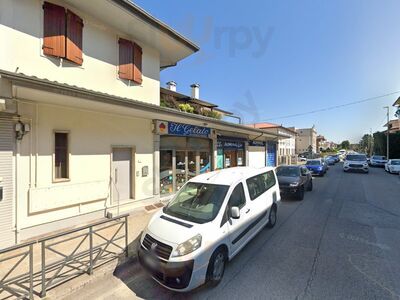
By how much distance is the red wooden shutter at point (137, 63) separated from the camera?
796cm

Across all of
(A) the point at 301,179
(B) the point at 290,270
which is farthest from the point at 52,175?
(A) the point at 301,179

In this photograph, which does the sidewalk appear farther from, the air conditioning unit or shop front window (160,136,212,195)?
shop front window (160,136,212,195)

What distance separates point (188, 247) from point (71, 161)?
448cm

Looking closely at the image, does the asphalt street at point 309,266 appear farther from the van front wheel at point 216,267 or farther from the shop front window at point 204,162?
the shop front window at point 204,162

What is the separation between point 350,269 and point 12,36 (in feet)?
28.6

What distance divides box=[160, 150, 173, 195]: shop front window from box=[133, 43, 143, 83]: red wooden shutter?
3049mm

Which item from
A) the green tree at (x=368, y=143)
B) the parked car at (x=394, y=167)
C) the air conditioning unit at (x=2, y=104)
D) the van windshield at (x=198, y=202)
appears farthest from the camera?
the green tree at (x=368, y=143)

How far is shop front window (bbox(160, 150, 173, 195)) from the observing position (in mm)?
9367

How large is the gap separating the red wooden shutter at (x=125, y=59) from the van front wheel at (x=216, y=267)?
650 cm

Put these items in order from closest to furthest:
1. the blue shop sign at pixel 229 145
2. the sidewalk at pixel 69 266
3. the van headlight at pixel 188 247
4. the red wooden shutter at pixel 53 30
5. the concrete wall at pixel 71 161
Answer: the van headlight at pixel 188 247
the sidewalk at pixel 69 266
the concrete wall at pixel 71 161
the red wooden shutter at pixel 53 30
the blue shop sign at pixel 229 145

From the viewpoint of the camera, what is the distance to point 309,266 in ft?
13.7

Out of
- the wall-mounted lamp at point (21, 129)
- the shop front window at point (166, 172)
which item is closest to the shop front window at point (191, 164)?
the shop front window at point (166, 172)

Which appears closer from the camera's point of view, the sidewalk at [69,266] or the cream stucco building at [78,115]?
the sidewalk at [69,266]

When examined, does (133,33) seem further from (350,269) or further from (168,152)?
(350,269)
